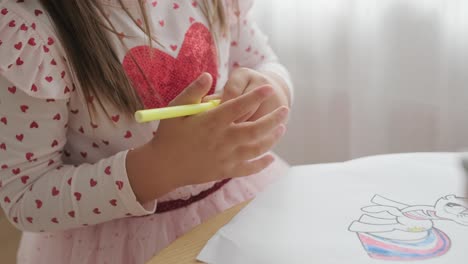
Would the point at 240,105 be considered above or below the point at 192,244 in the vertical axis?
above

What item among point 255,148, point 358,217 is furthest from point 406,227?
point 255,148

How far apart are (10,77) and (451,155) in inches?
16.5

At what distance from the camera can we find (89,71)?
0.60m

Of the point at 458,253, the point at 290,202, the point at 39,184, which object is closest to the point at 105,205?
the point at 39,184

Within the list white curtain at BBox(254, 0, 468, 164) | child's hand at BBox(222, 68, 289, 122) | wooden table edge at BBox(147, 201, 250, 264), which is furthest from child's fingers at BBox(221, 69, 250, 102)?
white curtain at BBox(254, 0, 468, 164)

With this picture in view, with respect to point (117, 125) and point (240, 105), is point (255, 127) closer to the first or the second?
point (240, 105)

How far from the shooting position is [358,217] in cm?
52

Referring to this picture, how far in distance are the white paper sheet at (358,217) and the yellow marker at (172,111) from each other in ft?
0.31

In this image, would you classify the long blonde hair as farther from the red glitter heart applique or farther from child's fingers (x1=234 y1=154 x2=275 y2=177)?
child's fingers (x1=234 y1=154 x2=275 y2=177)

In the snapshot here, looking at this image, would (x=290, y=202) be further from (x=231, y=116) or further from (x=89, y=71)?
(x=89, y=71)

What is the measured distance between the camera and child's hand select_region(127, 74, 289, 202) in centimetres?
52

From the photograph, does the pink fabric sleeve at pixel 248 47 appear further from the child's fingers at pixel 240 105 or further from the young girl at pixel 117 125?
the child's fingers at pixel 240 105

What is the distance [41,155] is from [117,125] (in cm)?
8

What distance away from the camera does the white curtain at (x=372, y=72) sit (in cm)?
91
